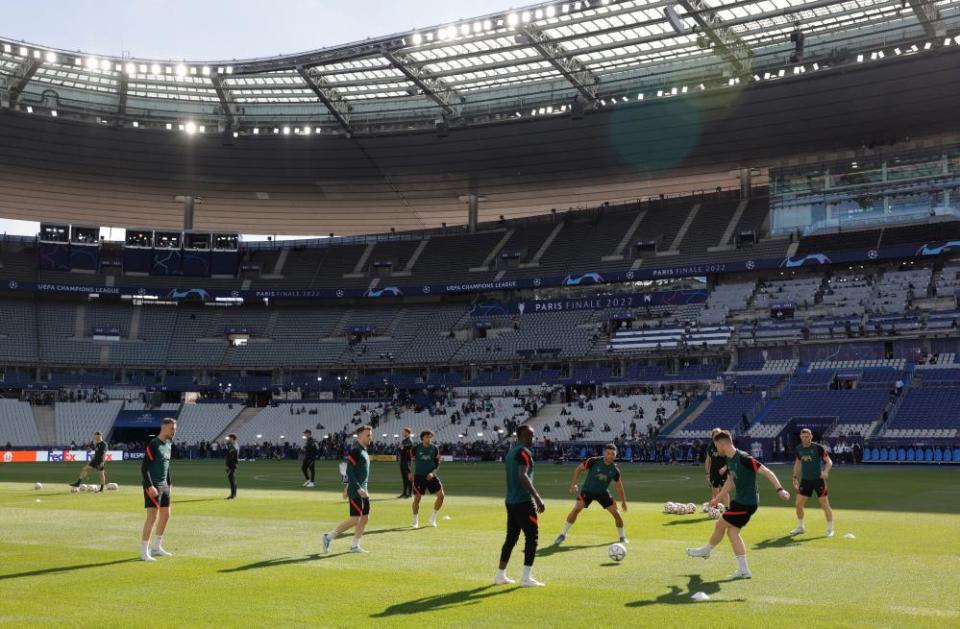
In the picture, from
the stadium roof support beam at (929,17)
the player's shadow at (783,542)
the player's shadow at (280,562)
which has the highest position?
the stadium roof support beam at (929,17)

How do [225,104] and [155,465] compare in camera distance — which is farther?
[225,104]

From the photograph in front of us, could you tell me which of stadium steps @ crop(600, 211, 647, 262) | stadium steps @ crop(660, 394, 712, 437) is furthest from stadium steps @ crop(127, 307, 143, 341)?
stadium steps @ crop(660, 394, 712, 437)

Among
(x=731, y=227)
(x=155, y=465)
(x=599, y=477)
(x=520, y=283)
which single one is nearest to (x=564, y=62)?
(x=731, y=227)

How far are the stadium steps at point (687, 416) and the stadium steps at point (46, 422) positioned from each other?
48.8 m

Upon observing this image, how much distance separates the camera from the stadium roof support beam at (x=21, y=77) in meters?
64.1

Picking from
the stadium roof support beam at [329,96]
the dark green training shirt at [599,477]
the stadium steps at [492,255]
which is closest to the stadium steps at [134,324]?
the stadium roof support beam at [329,96]

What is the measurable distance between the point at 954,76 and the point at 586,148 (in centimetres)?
2635

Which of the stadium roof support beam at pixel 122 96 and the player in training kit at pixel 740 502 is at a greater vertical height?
the stadium roof support beam at pixel 122 96

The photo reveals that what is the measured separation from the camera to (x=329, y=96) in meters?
71.6

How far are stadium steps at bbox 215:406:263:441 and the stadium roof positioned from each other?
24353 millimetres

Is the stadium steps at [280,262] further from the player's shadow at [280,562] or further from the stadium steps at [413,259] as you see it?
the player's shadow at [280,562]

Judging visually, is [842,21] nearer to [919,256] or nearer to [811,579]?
[919,256]

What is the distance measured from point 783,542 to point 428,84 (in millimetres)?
55077

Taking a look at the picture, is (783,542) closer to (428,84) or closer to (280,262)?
(428,84)
